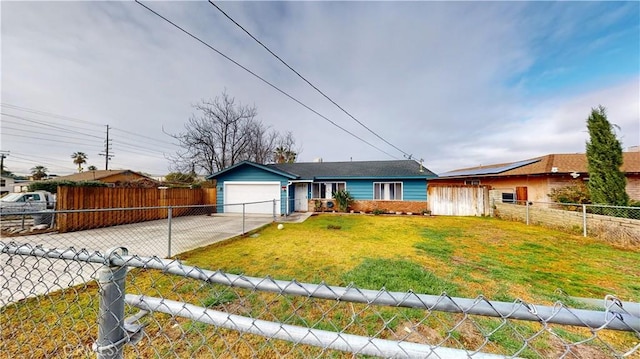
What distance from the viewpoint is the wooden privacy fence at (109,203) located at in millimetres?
8914

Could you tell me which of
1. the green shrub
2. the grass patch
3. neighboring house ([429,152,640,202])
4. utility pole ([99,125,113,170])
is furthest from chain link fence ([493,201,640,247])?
utility pole ([99,125,113,170])

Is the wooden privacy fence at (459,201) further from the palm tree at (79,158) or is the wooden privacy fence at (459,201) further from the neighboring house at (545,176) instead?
the palm tree at (79,158)

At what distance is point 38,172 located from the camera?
38.4 m

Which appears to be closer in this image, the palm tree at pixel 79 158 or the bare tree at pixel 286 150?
the bare tree at pixel 286 150

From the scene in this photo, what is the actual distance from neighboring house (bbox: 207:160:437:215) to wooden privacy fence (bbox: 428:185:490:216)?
763 millimetres

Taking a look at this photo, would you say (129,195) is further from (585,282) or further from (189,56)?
(585,282)

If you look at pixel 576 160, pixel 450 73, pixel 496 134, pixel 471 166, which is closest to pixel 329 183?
pixel 450 73

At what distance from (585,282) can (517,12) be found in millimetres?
8387

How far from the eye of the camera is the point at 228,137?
918 inches

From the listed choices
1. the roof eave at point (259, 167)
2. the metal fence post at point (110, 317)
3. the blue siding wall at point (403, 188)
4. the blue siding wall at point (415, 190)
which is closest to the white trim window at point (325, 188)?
the blue siding wall at point (403, 188)

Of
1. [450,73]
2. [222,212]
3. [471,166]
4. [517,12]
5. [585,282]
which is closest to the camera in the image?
[585,282]

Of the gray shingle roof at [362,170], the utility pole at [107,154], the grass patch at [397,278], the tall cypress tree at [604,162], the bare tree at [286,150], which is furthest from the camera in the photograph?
the utility pole at [107,154]

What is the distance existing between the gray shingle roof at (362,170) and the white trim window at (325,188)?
2.13ft

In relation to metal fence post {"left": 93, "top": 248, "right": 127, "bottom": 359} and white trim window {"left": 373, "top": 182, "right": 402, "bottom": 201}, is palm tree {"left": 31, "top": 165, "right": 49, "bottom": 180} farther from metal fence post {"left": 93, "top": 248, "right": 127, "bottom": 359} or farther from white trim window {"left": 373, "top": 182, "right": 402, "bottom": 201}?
metal fence post {"left": 93, "top": 248, "right": 127, "bottom": 359}
